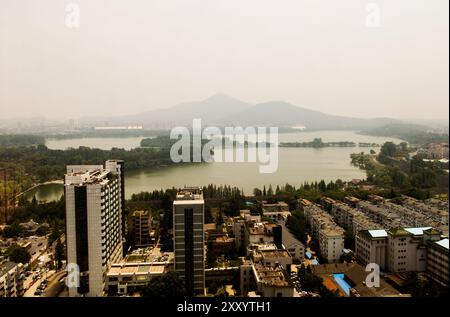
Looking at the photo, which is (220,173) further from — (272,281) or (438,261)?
(272,281)

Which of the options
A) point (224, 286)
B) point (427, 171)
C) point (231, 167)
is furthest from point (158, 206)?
point (427, 171)

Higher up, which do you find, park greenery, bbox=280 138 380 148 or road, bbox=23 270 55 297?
park greenery, bbox=280 138 380 148

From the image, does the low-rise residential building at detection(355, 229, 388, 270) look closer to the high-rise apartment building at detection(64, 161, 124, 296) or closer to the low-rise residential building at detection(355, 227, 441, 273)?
the low-rise residential building at detection(355, 227, 441, 273)

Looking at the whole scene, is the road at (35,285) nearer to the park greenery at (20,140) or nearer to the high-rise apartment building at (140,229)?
the high-rise apartment building at (140,229)

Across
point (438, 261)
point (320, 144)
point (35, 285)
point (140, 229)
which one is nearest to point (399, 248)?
point (438, 261)

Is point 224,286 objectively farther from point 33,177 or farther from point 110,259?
point 33,177

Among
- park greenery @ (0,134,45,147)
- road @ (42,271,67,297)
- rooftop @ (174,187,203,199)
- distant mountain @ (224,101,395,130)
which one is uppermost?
distant mountain @ (224,101,395,130)

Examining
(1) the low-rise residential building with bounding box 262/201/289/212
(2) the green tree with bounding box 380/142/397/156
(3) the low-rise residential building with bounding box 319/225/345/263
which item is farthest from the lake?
(3) the low-rise residential building with bounding box 319/225/345/263
